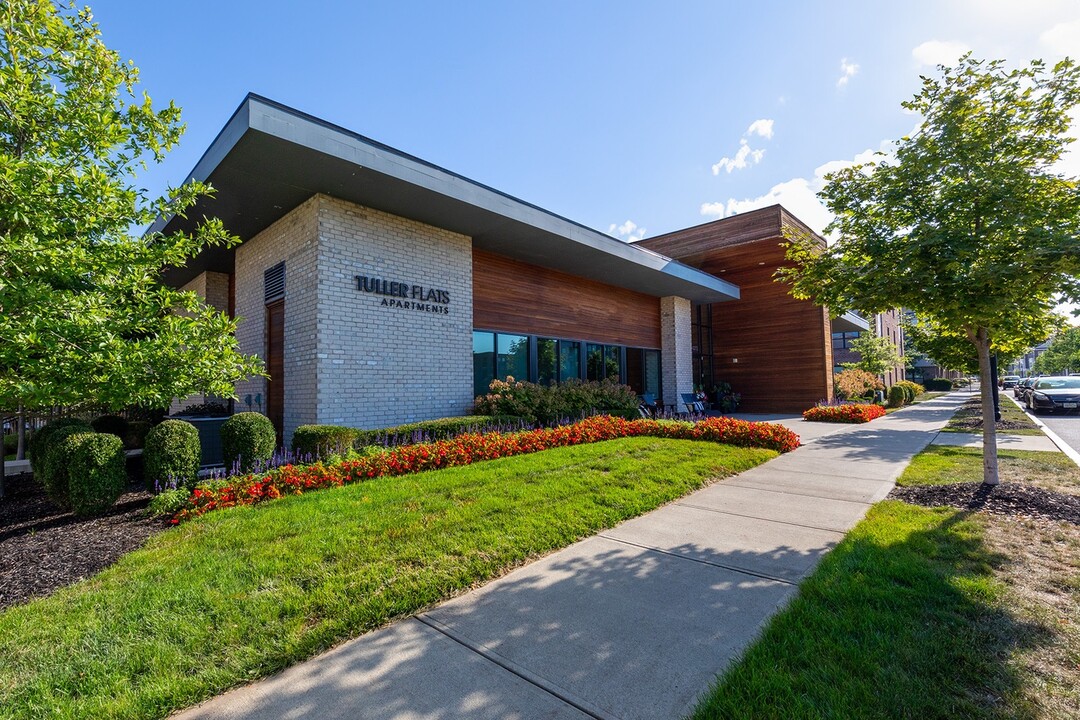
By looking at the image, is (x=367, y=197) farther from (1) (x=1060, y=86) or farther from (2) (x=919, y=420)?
(2) (x=919, y=420)

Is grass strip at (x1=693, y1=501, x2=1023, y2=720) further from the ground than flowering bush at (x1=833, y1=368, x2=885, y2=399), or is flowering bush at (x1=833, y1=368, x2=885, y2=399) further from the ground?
flowering bush at (x1=833, y1=368, x2=885, y2=399)

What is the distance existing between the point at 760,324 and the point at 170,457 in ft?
65.7

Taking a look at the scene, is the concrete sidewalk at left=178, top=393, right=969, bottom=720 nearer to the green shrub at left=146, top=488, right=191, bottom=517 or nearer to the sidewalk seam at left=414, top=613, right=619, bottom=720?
the sidewalk seam at left=414, top=613, right=619, bottom=720

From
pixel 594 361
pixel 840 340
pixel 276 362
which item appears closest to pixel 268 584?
pixel 276 362

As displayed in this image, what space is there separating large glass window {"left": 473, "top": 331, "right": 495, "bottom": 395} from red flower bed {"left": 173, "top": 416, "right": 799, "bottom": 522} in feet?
9.03

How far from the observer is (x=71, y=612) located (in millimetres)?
3041

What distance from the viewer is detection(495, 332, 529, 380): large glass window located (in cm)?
1245

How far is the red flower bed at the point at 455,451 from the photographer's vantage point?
18.4 ft

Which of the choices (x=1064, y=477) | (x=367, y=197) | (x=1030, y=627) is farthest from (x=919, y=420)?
(x=367, y=197)

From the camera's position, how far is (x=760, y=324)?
65.5 ft

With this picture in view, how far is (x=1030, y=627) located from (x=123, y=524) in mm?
7498

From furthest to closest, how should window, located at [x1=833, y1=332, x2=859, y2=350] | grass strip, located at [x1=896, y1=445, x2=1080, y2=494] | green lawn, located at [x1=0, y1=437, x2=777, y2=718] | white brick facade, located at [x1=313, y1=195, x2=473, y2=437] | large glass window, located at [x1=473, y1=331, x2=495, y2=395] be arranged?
window, located at [x1=833, y1=332, x2=859, y2=350]
large glass window, located at [x1=473, y1=331, x2=495, y2=395]
white brick facade, located at [x1=313, y1=195, x2=473, y2=437]
grass strip, located at [x1=896, y1=445, x2=1080, y2=494]
green lawn, located at [x1=0, y1=437, x2=777, y2=718]

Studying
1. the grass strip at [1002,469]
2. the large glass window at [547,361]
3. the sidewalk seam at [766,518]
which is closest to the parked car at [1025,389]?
the grass strip at [1002,469]

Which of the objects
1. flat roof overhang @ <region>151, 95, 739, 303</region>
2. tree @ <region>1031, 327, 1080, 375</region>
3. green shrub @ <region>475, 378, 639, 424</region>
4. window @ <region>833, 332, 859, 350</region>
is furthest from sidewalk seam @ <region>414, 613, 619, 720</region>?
tree @ <region>1031, 327, 1080, 375</region>
